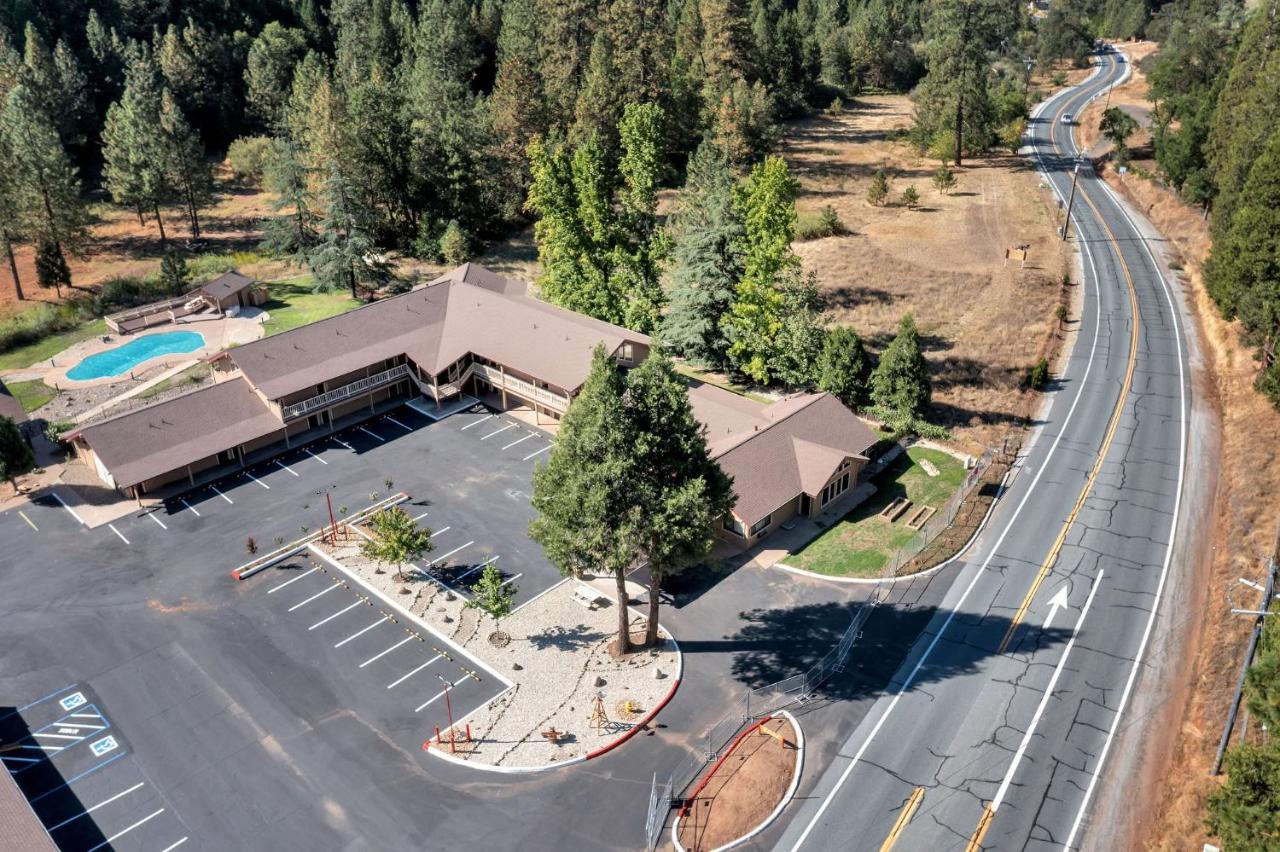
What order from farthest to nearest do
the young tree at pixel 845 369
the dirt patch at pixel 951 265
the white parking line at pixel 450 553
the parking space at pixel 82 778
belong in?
1. the dirt patch at pixel 951 265
2. the young tree at pixel 845 369
3. the white parking line at pixel 450 553
4. the parking space at pixel 82 778

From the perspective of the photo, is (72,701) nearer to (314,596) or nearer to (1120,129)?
(314,596)

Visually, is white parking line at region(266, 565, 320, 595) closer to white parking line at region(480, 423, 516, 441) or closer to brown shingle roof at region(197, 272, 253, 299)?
white parking line at region(480, 423, 516, 441)

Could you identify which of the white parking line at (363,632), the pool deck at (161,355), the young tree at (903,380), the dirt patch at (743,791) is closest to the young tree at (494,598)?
the white parking line at (363,632)

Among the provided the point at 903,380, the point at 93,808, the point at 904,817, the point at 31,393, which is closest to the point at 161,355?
the point at 31,393

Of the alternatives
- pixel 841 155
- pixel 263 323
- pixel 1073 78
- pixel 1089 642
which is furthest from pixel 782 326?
pixel 1073 78

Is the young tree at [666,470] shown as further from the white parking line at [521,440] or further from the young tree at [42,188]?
the young tree at [42,188]

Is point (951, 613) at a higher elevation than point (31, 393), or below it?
below
